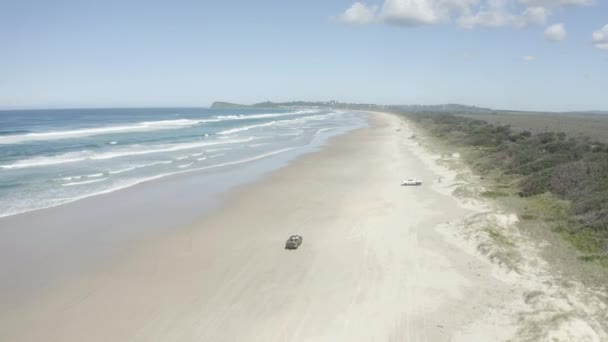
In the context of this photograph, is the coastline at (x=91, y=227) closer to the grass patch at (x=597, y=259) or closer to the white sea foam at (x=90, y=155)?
the white sea foam at (x=90, y=155)

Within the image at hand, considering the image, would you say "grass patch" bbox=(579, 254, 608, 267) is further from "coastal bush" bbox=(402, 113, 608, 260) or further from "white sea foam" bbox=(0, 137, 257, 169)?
"white sea foam" bbox=(0, 137, 257, 169)

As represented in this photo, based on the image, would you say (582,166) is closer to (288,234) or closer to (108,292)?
(288,234)

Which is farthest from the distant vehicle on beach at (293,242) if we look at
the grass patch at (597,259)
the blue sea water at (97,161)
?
the blue sea water at (97,161)

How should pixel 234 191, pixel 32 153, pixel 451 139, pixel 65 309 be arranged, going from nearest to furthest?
pixel 65 309, pixel 234 191, pixel 32 153, pixel 451 139

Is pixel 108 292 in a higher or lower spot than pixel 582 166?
lower

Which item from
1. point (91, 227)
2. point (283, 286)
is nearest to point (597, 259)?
point (283, 286)

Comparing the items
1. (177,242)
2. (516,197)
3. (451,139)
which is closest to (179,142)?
(451,139)

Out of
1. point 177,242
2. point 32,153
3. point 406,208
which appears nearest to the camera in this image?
point 177,242
